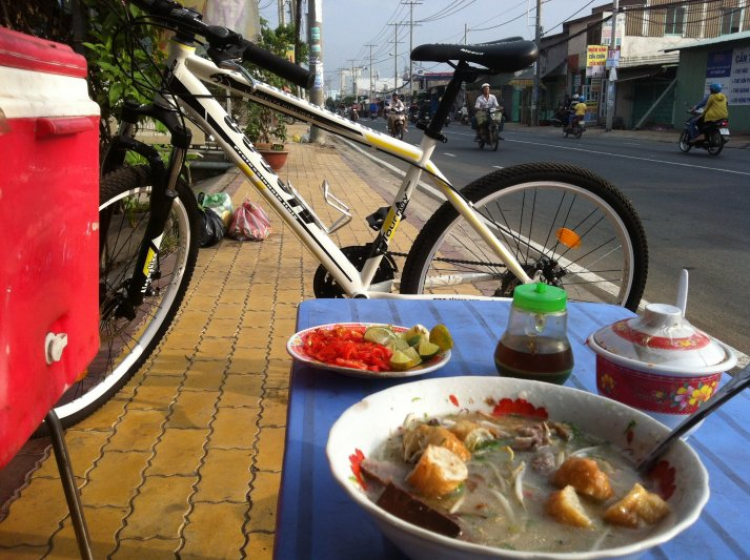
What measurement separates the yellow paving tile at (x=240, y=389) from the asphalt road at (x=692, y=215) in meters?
2.61

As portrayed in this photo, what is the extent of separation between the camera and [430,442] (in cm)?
95

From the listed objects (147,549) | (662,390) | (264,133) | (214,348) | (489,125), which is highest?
(489,125)

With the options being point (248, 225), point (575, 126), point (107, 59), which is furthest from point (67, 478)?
point (575, 126)

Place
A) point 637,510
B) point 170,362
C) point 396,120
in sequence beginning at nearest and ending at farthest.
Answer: point 637,510 < point 170,362 < point 396,120

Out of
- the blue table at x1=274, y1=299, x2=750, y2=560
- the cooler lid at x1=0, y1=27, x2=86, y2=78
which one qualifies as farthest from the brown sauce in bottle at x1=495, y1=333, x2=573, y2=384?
the cooler lid at x1=0, y1=27, x2=86, y2=78

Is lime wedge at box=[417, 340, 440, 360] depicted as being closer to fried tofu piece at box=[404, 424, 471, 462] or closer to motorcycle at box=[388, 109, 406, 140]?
fried tofu piece at box=[404, 424, 471, 462]

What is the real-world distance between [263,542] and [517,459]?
1.26 meters

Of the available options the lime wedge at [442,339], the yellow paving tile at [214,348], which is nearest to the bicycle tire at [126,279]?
the yellow paving tile at [214,348]

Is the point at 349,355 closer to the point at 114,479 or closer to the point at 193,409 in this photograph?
the point at 114,479

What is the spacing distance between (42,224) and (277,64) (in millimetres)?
1746

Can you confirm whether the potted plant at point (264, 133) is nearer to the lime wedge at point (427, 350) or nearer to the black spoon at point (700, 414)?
the lime wedge at point (427, 350)

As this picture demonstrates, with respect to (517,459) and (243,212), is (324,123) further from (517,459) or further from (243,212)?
(243,212)

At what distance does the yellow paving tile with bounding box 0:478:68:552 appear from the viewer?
2.01 metres

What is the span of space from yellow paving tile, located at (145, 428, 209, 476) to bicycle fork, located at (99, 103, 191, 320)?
498mm
